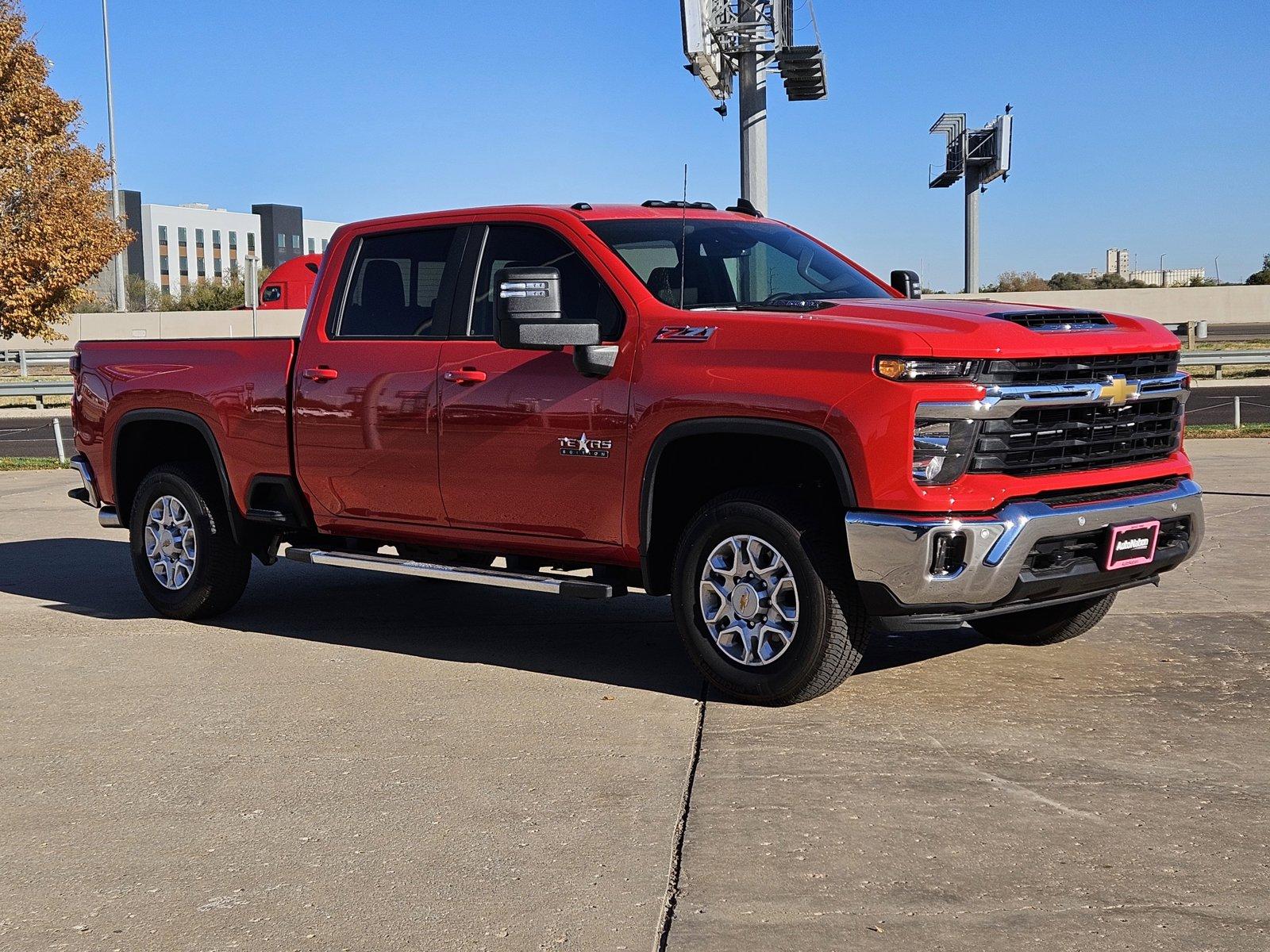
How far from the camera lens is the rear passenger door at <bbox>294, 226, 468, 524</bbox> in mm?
6996

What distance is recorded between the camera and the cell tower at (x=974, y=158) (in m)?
55.4

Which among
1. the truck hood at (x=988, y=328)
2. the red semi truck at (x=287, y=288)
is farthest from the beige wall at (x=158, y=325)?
the truck hood at (x=988, y=328)

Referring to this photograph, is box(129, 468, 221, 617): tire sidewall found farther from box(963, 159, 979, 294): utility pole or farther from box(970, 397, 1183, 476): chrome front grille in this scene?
box(963, 159, 979, 294): utility pole

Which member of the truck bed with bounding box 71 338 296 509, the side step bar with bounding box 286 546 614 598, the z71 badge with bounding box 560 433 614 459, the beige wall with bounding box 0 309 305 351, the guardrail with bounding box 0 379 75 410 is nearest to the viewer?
the z71 badge with bounding box 560 433 614 459

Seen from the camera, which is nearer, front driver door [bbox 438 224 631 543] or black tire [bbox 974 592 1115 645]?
front driver door [bbox 438 224 631 543]

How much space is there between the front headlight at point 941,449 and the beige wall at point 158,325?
1758 inches

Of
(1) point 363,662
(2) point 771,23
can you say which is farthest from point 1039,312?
(2) point 771,23

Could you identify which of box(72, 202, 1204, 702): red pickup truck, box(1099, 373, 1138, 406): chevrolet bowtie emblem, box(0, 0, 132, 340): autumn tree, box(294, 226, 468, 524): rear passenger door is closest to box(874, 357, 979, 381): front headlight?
box(72, 202, 1204, 702): red pickup truck

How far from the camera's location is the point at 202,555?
806cm

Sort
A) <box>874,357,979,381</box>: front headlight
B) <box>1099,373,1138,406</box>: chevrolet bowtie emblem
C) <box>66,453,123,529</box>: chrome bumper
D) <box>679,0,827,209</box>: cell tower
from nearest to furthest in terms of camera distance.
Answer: <box>874,357,979,381</box>: front headlight
<box>1099,373,1138,406</box>: chevrolet bowtie emblem
<box>66,453,123,529</box>: chrome bumper
<box>679,0,827,209</box>: cell tower

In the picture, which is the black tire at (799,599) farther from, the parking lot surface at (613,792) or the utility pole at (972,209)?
the utility pole at (972,209)

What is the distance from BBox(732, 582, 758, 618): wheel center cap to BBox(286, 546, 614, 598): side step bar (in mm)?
605

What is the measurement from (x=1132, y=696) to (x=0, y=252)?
25251 mm

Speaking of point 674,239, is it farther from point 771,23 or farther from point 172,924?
point 771,23
